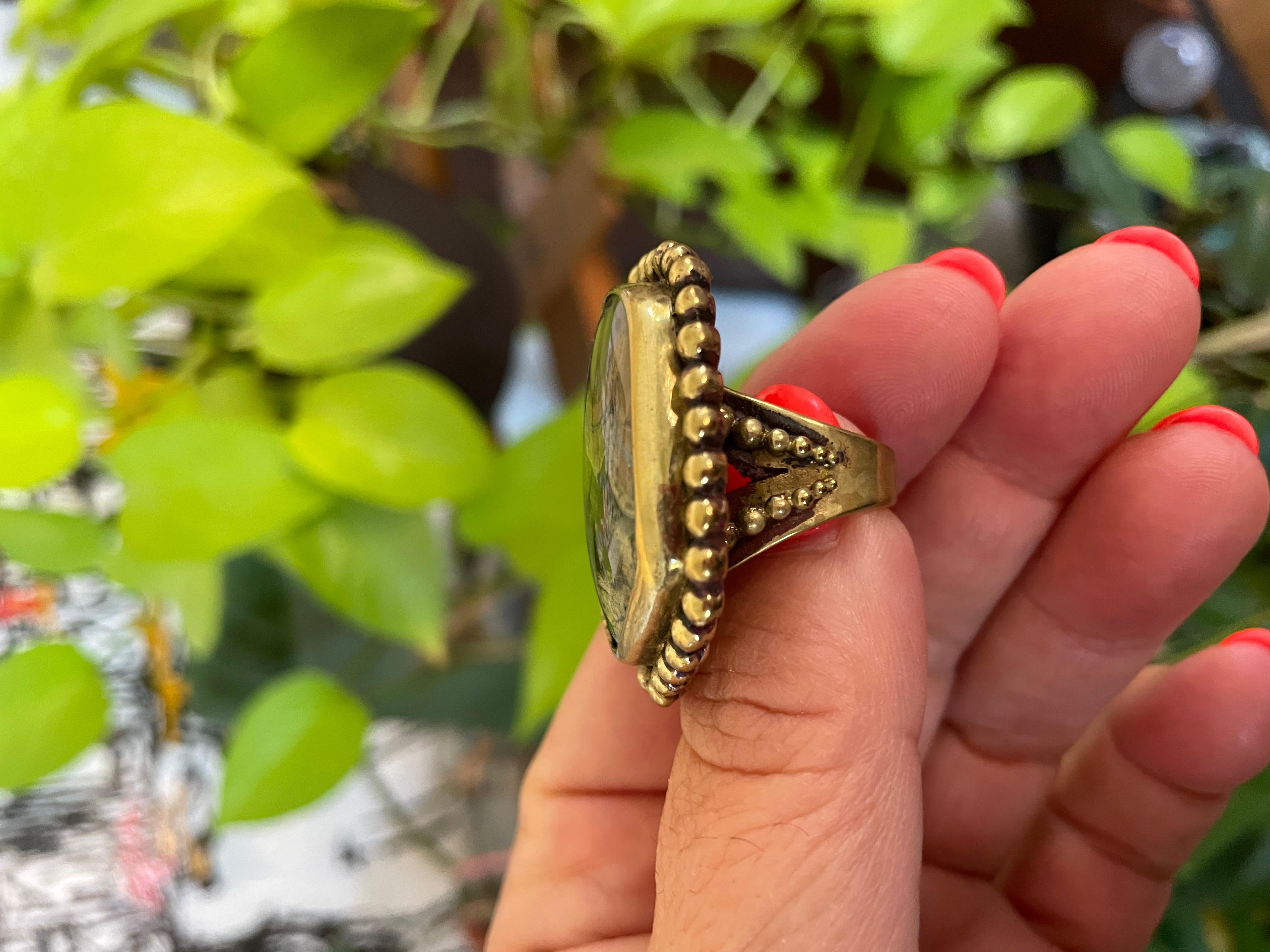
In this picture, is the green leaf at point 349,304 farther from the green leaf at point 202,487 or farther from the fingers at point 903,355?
the fingers at point 903,355

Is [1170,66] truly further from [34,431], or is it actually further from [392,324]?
[34,431]

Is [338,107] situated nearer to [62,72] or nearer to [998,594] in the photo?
[62,72]

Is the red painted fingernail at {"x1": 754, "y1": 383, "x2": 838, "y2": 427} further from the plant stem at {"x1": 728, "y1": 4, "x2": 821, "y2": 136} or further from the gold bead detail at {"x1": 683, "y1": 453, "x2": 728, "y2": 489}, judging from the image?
the plant stem at {"x1": 728, "y1": 4, "x2": 821, "y2": 136}

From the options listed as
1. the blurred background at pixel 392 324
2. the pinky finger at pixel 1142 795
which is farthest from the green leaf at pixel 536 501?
the pinky finger at pixel 1142 795

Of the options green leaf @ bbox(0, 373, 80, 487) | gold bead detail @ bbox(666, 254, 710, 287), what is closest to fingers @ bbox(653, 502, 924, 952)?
gold bead detail @ bbox(666, 254, 710, 287)

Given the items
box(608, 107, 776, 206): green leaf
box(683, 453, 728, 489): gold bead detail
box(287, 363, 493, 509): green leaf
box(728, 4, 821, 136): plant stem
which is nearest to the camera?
box(683, 453, 728, 489): gold bead detail

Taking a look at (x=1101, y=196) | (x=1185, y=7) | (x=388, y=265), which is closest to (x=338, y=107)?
(x=388, y=265)

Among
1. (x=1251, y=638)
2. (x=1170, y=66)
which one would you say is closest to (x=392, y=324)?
(x=1251, y=638)
